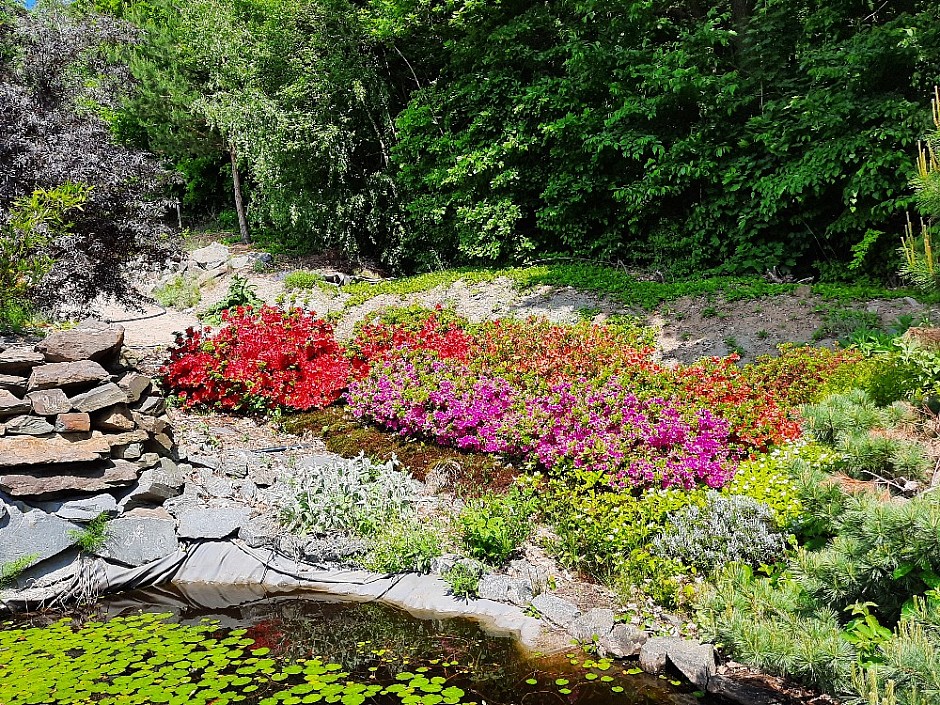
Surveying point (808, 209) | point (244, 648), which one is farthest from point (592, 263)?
point (244, 648)

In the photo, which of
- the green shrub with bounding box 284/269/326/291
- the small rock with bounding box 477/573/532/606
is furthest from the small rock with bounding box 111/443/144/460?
the green shrub with bounding box 284/269/326/291

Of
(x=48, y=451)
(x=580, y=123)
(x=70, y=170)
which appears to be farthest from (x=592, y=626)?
(x=580, y=123)

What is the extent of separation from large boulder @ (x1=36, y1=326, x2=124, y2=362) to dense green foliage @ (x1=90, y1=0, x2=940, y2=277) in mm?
8083

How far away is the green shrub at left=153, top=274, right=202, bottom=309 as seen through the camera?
13623 millimetres

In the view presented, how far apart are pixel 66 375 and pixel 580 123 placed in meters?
8.88

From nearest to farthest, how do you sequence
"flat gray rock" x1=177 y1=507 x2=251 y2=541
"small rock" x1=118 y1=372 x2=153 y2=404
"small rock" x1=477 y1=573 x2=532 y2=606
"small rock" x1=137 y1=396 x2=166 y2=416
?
1. "small rock" x1=477 y1=573 x2=532 y2=606
2. "flat gray rock" x1=177 y1=507 x2=251 y2=541
3. "small rock" x1=118 y1=372 x2=153 y2=404
4. "small rock" x1=137 y1=396 x2=166 y2=416

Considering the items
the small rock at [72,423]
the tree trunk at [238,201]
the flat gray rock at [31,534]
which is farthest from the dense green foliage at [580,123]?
the flat gray rock at [31,534]

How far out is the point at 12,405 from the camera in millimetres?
5184

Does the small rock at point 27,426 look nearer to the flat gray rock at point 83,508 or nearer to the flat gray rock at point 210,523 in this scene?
the flat gray rock at point 83,508

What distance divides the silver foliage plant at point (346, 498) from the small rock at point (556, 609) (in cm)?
131

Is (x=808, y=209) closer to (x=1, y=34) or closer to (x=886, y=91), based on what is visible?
(x=886, y=91)

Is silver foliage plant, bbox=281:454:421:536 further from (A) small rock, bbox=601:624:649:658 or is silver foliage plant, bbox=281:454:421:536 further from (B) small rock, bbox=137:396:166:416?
(A) small rock, bbox=601:624:649:658

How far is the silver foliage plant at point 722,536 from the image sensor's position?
13.9 ft

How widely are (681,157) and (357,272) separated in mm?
7293
